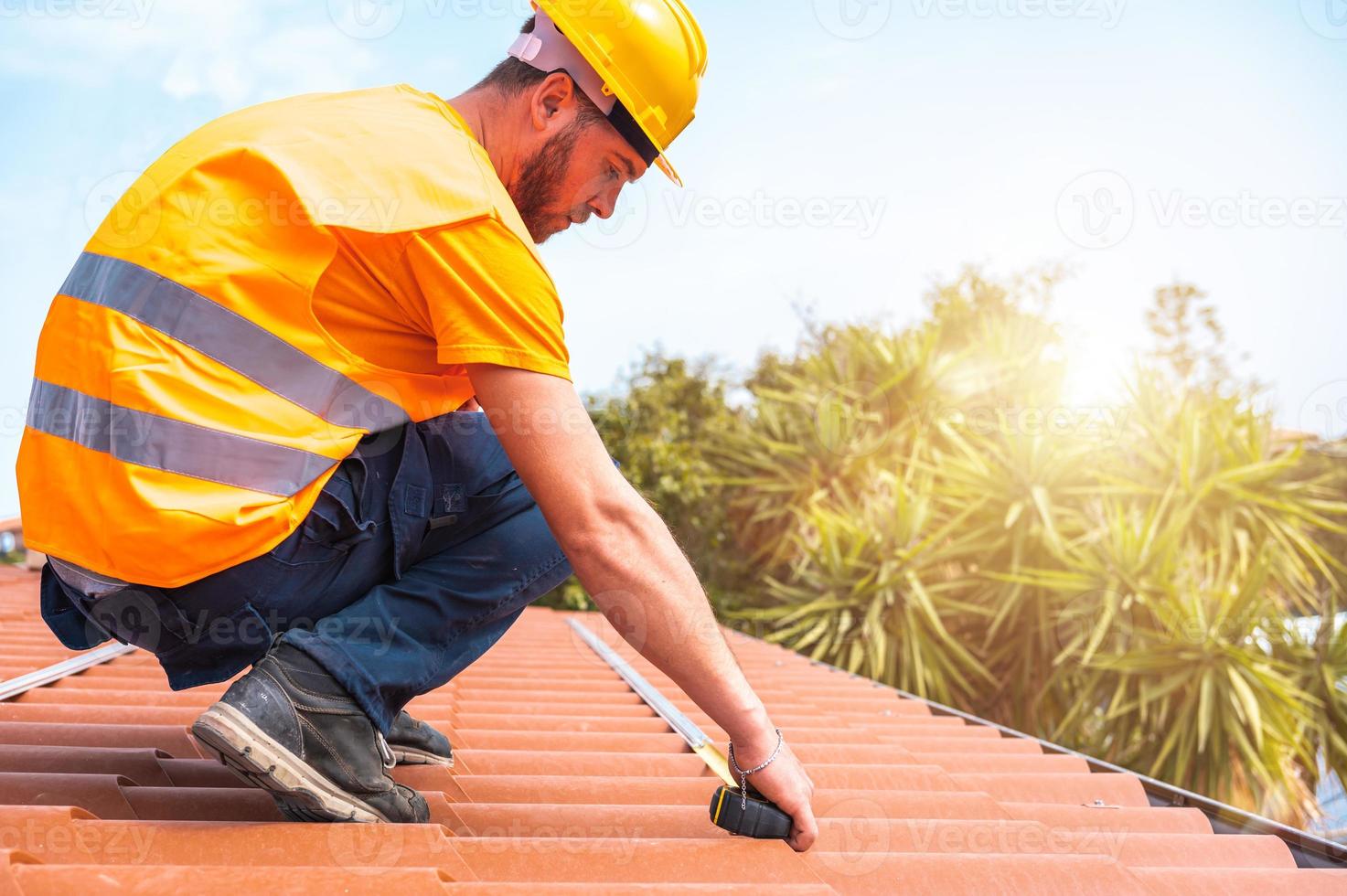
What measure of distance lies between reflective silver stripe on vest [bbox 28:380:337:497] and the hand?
78cm

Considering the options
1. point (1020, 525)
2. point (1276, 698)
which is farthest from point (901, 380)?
point (1276, 698)

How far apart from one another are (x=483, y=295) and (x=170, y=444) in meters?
0.47

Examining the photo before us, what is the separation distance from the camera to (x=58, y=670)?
9.23 feet

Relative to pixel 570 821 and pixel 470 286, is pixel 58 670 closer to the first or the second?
pixel 570 821

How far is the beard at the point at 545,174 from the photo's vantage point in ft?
5.82

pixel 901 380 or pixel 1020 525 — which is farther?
pixel 901 380

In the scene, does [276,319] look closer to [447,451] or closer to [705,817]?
[447,451]

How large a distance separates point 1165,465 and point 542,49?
25.8 feet

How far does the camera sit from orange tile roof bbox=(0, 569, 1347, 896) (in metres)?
1.30

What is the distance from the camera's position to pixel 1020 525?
28.0ft

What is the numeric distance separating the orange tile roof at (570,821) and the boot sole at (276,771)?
0.06 m

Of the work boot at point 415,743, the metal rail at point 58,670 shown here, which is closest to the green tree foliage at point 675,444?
the metal rail at point 58,670

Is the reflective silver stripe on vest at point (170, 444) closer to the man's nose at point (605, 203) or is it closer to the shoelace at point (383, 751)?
the shoelace at point (383, 751)
